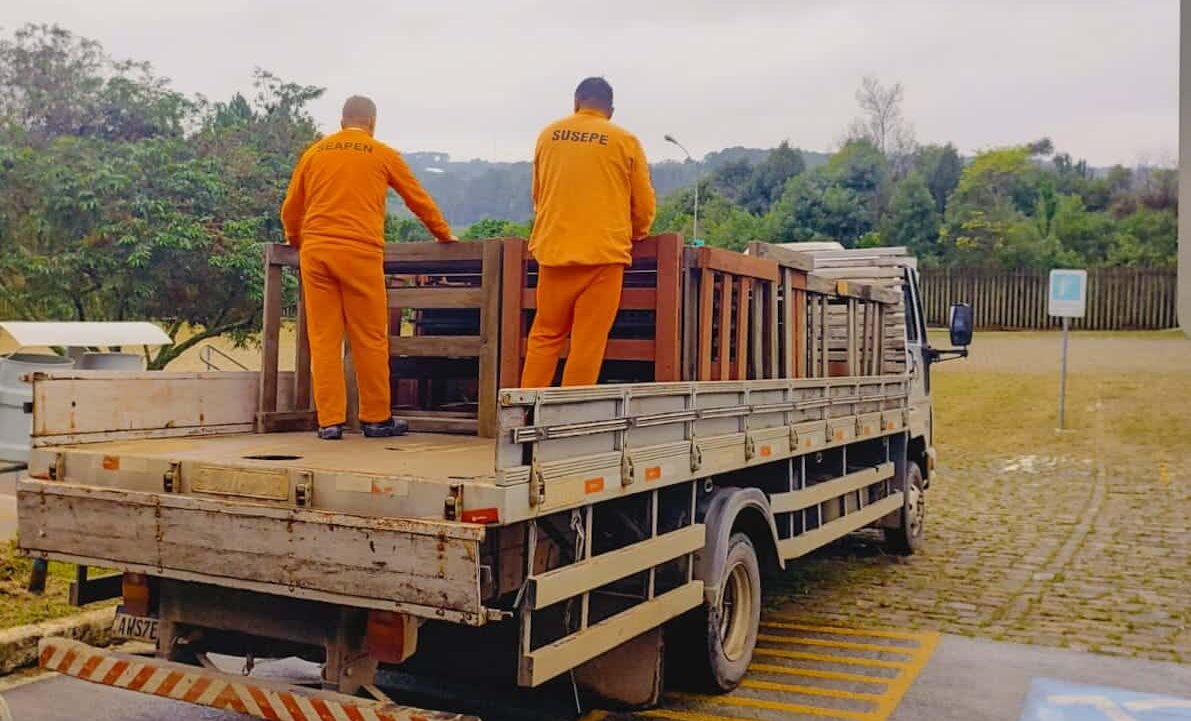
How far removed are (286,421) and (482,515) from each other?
8.90 feet

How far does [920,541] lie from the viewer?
32.3ft

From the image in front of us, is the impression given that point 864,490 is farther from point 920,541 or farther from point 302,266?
point 302,266

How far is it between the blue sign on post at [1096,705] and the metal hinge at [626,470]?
246 cm

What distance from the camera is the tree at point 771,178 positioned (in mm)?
47469

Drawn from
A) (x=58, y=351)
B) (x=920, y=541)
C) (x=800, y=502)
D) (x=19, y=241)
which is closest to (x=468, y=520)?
(x=800, y=502)

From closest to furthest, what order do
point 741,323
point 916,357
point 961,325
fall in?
point 741,323
point 961,325
point 916,357

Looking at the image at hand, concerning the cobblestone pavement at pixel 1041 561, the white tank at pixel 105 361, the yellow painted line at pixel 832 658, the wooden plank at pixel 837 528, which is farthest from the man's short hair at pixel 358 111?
the white tank at pixel 105 361

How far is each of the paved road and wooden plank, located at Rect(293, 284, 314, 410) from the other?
142 centimetres

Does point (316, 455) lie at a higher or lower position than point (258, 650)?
higher

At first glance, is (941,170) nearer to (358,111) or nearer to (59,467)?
(358,111)

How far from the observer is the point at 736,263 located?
6297 millimetres

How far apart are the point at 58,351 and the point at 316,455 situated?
1116cm

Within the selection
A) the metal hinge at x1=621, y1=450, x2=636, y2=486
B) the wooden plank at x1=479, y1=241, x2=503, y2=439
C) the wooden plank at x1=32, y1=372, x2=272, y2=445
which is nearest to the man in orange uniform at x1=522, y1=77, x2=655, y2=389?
the wooden plank at x1=479, y1=241, x2=503, y2=439

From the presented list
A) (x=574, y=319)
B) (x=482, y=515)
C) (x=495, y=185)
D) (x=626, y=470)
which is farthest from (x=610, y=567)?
(x=495, y=185)
